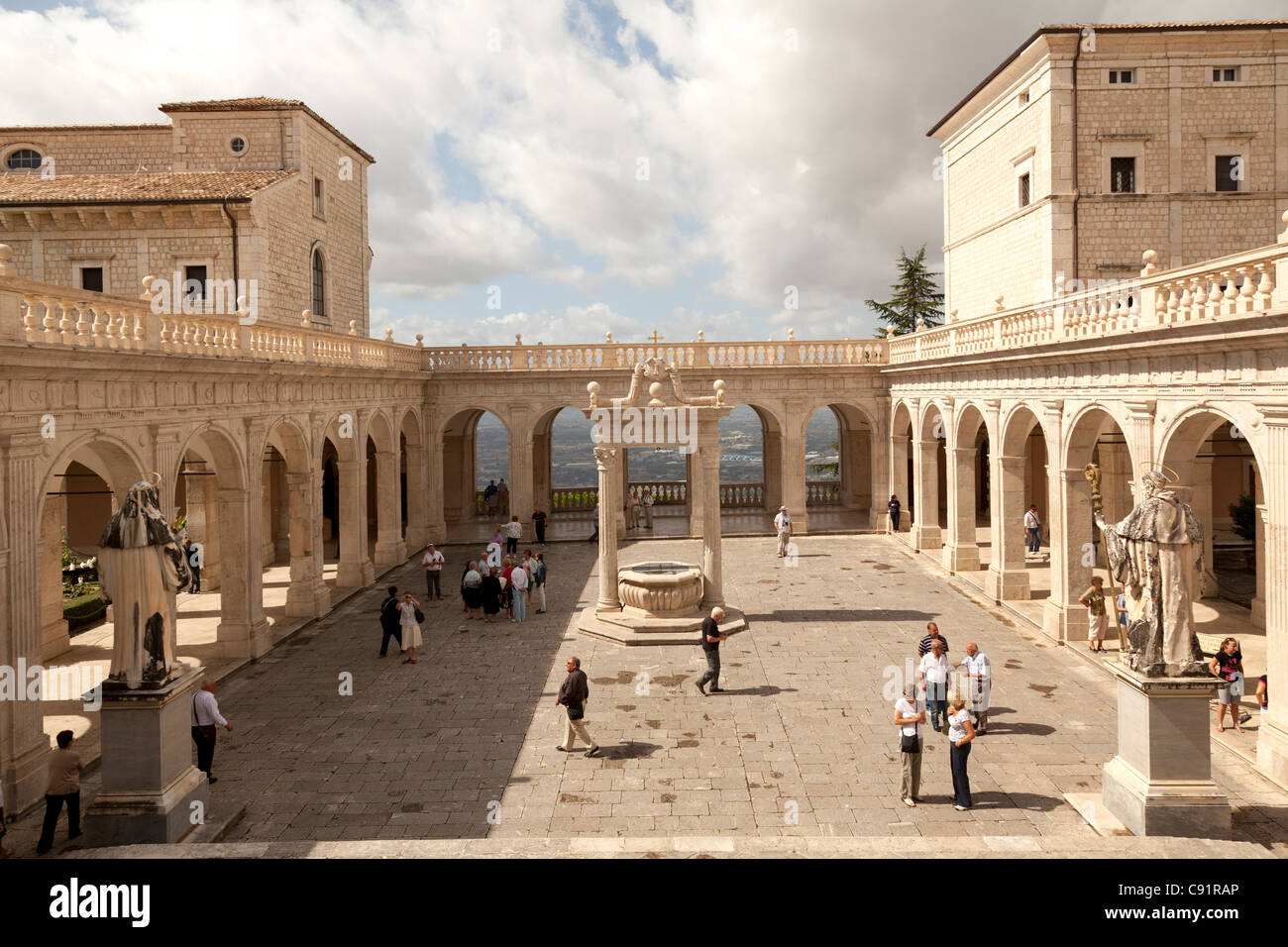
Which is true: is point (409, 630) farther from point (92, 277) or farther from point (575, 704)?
point (92, 277)

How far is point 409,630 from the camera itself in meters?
18.2

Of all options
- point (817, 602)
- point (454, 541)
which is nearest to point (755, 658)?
point (817, 602)

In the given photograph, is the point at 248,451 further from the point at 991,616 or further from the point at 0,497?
the point at 991,616

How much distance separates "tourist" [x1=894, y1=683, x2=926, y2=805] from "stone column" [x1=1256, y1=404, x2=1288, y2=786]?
5.02 meters

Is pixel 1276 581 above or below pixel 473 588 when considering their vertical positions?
above

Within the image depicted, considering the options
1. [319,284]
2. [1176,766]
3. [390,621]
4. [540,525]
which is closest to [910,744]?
[1176,766]

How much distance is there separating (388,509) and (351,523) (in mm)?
3650

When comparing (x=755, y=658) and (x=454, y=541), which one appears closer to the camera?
(x=755, y=658)

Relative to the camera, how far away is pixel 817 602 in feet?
75.3

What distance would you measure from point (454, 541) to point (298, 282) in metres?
10.9

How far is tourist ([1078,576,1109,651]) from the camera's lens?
1808cm

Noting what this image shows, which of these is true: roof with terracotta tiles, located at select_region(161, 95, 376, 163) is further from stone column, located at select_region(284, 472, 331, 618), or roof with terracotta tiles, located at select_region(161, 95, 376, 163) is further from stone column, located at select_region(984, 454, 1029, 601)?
stone column, located at select_region(984, 454, 1029, 601)

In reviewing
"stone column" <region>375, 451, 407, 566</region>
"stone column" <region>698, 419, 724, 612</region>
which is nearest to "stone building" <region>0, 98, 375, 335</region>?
"stone column" <region>375, 451, 407, 566</region>

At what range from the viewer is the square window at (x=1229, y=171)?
26750 mm
